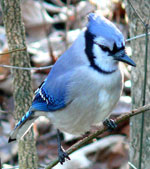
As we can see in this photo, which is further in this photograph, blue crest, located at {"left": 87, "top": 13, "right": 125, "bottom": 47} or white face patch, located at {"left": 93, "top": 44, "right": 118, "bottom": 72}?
white face patch, located at {"left": 93, "top": 44, "right": 118, "bottom": 72}

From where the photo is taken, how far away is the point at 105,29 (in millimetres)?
1941

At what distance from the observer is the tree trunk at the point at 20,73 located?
252 centimetres

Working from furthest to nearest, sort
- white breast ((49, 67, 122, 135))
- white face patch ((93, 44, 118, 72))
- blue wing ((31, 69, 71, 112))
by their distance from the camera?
blue wing ((31, 69, 71, 112)) → white breast ((49, 67, 122, 135)) → white face patch ((93, 44, 118, 72))

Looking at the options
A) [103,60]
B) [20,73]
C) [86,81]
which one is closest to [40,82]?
[20,73]

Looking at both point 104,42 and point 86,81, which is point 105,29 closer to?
point 104,42

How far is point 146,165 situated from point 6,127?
1.62 m

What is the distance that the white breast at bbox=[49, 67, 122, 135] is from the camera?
2.16 metres

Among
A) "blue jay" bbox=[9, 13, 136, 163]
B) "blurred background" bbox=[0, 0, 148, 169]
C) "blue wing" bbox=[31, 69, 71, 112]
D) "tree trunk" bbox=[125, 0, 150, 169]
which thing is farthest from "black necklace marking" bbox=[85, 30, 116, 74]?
"tree trunk" bbox=[125, 0, 150, 169]

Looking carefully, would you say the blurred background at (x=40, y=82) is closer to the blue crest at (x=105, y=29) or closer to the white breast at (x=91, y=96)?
the white breast at (x=91, y=96)

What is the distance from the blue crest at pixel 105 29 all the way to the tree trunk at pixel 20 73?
2.17ft

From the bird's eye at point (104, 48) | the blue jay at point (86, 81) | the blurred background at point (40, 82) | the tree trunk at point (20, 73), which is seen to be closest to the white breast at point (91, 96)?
the blue jay at point (86, 81)

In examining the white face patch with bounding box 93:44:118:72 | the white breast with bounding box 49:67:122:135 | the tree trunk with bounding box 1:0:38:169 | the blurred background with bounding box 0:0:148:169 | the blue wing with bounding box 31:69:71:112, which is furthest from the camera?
the blurred background with bounding box 0:0:148:169

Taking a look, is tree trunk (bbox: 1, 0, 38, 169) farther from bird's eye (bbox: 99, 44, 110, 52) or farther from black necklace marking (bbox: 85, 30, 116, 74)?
bird's eye (bbox: 99, 44, 110, 52)

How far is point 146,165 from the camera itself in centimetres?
272
